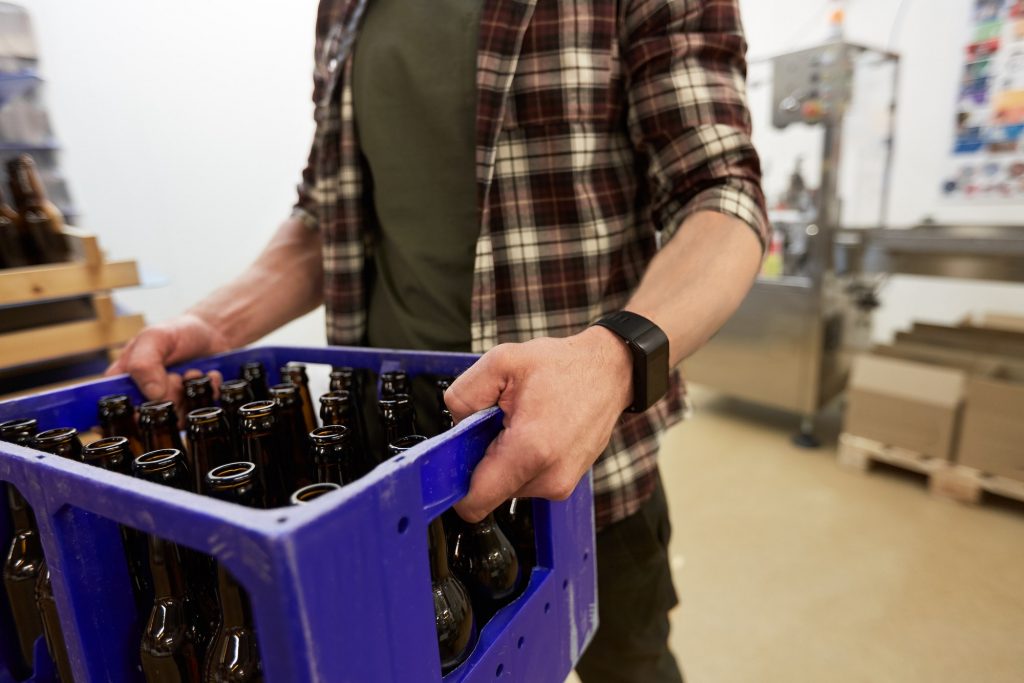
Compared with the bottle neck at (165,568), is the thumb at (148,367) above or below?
above

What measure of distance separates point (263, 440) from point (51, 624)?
0.26 metres

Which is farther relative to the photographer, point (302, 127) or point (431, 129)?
point (302, 127)

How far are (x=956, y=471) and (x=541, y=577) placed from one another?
2474 millimetres

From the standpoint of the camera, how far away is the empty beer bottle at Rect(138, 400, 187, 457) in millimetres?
701

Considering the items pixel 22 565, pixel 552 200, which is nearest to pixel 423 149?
pixel 552 200

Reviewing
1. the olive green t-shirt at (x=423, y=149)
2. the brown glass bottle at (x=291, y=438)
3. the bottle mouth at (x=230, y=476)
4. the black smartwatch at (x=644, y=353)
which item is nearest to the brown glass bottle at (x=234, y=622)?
the bottle mouth at (x=230, y=476)

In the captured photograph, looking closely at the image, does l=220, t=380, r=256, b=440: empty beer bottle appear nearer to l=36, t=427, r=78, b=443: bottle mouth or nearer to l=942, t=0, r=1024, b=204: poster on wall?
l=36, t=427, r=78, b=443: bottle mouth

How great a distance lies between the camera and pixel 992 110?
3.01 m

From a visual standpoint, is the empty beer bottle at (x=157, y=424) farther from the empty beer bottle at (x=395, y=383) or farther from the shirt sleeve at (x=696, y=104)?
the shirt sleeve at (x=696, y=104)

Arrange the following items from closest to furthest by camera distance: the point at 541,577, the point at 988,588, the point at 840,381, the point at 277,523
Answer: the point at 277,523 < the point at 541,577 < the point at 988,588 < the point at 840,381

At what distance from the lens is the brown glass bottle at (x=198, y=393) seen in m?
0.79

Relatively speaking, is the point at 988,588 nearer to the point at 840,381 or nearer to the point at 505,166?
the point at 840,381

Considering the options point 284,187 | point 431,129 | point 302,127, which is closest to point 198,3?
point 302,127

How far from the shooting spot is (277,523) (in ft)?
1.03
